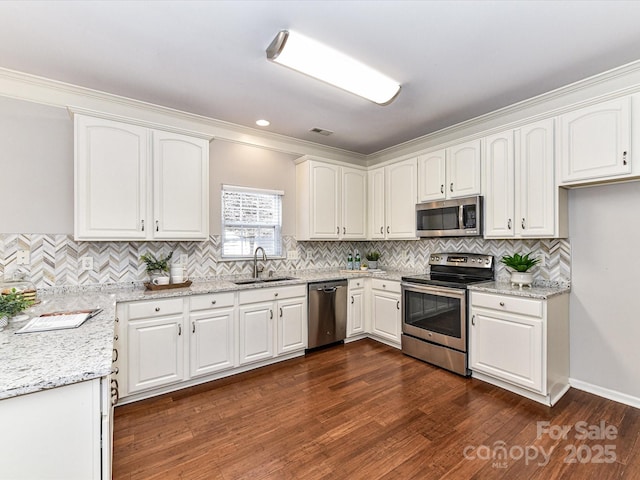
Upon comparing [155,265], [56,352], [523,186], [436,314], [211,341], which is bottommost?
[211,341]

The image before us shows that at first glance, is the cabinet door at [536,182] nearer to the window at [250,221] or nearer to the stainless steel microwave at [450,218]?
the stainless steel microwave at [450,218]

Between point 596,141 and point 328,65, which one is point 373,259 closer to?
point 596,141

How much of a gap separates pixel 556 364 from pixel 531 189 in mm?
1526

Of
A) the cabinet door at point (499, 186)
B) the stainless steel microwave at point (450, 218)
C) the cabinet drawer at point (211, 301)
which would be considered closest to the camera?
the cabinet drawer at point (211, 301)

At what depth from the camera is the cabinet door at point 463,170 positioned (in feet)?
10.3

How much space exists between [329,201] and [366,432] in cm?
269

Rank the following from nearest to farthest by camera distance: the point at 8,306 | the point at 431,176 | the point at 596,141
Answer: the point at 8,306 < the point at 596,141 < the point at 431,176

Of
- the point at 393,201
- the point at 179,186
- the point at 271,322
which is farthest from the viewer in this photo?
the point at 393,201

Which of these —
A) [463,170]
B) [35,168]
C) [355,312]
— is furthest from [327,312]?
[35,168]

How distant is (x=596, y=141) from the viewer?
2.39 metres

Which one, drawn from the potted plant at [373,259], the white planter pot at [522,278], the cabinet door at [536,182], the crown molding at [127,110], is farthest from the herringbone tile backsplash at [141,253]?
the crown molding at [127,110]

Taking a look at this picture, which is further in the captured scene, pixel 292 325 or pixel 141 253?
pixel 292 325

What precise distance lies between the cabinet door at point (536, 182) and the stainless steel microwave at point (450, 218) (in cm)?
37

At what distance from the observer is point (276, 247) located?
3945 millimetres
